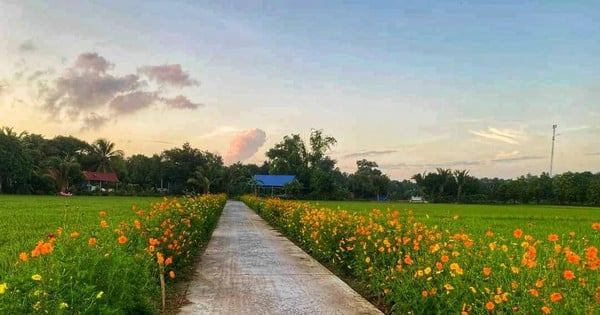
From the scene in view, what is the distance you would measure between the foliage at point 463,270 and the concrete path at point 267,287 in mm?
433

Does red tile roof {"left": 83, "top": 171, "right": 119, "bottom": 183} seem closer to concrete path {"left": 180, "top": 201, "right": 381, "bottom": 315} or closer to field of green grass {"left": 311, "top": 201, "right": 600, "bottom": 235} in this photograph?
field of green grass {"left": 311, "top": 201, "right": 600, "bottom": 235}

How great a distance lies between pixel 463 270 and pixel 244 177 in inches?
3020

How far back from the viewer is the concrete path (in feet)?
17.8

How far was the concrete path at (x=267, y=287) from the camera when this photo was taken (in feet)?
17.8

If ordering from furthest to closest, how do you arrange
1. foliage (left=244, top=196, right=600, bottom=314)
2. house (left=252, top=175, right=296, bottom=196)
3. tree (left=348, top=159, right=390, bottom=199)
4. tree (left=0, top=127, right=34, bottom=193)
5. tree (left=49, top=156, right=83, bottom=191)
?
tree (left=348, top=159, right=390, bottom=199) < house (left=252, top=175, right=296, bottom=196) < tree (left=49, top=156, right=83, bottom=191) < tree (left=0, top=127, right=34, bottom=193) < foliage (left=244, top=196, right=600, bottom=314)

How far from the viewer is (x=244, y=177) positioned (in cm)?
8012

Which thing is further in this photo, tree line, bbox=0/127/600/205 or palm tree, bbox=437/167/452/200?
A: palm tree, bbox=437/167/452/200

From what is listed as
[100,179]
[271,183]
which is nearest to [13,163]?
[100,179]

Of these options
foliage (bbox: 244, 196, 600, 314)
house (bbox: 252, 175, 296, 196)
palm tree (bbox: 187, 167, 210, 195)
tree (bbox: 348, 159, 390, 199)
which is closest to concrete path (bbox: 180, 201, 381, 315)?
foliage (bbox: 244, 196, 600, 314)

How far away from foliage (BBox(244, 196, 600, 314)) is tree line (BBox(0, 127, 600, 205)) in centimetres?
6027

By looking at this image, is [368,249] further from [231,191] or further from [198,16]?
[231,191]

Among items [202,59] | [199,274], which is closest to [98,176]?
[202,59]

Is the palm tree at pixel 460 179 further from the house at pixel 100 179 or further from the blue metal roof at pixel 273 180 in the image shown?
the house at pixel 100 179

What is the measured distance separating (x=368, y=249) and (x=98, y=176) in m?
74.2
